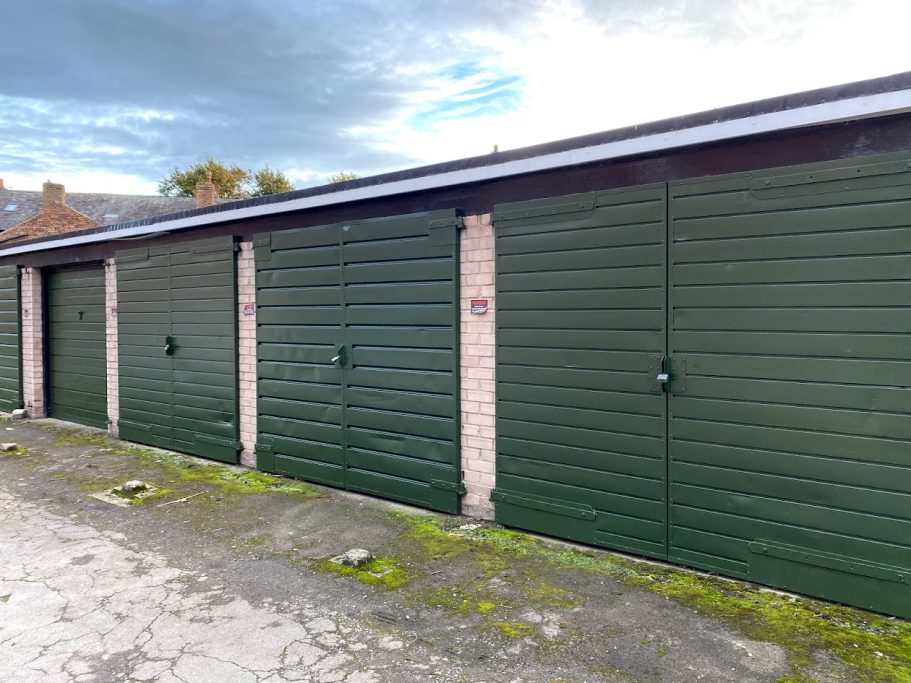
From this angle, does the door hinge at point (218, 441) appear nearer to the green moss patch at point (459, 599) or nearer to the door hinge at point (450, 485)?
the door hinge at point (450, 485)

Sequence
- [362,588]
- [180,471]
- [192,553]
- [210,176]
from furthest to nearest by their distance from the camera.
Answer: [210,176] → [180,471] → [192,553] → [362,588]

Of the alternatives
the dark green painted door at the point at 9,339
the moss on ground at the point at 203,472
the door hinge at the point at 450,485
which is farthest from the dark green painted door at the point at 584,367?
the dark green painted door at the point at 9,339

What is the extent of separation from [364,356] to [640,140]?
123 inches

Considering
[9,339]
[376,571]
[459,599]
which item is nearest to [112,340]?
[9,339]

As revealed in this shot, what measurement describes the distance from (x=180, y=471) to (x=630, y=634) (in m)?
5.42

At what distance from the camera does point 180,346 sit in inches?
298

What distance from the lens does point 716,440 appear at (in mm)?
3830

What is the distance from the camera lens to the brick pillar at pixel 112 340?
8.67 metres

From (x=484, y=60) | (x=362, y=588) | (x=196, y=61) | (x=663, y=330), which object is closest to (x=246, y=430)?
(x=362, y=588)

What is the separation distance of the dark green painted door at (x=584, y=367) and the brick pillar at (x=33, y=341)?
367 inches

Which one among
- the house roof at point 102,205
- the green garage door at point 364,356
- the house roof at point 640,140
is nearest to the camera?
the house roof at point 640,140

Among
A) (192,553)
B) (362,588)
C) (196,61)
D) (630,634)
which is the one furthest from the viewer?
(196,61)

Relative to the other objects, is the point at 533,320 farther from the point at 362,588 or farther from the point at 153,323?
the point at 153,323

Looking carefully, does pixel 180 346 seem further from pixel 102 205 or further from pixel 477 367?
pixel 102 205
